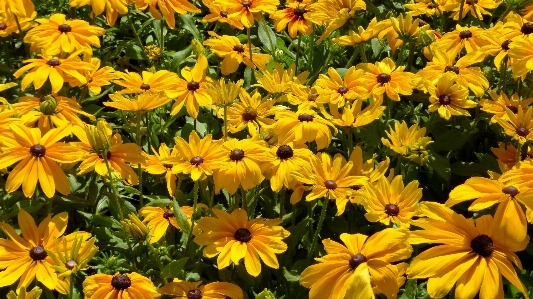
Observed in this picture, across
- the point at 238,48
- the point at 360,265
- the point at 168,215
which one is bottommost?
the point at 168,215

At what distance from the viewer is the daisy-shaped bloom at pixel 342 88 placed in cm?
163

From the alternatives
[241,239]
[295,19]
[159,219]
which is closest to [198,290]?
[241,239]

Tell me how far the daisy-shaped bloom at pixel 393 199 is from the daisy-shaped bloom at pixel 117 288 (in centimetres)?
44

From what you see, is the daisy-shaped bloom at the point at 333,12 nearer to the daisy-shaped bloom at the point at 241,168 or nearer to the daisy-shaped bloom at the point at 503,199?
the daisy-shaped bloom at the point at 241,168

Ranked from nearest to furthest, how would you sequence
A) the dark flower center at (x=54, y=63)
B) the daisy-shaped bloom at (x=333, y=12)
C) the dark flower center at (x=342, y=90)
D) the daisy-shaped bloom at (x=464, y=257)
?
the daisy-shaped bloom at (x=464, y=257)
the dark flower center at (x=342, y=90)
the dark flower center at (x=54, y=63)
the daisy-shaped bloom at (x=333, y=12)

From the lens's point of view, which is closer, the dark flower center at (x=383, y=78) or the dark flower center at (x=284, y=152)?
the dark flower center at (x=284, y=152)

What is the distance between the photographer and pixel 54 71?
1760 mm

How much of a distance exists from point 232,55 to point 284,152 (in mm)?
534

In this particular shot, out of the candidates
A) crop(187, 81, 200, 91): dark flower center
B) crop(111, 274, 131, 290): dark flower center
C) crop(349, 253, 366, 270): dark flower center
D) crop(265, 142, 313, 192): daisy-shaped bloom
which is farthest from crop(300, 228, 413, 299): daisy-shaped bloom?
crop(187, 81, 200, 91): dark flower center

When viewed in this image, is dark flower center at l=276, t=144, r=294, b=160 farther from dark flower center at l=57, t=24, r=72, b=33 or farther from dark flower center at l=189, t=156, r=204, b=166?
dark flower center at l=57, t=24, r=72, b=33

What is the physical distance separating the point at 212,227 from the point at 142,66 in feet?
3.12

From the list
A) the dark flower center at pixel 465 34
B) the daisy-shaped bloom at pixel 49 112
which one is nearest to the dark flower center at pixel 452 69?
the dark flower center at pixel 465 34

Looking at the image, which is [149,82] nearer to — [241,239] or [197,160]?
[197,160]

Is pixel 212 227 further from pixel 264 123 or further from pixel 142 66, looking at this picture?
pixel 142 66
